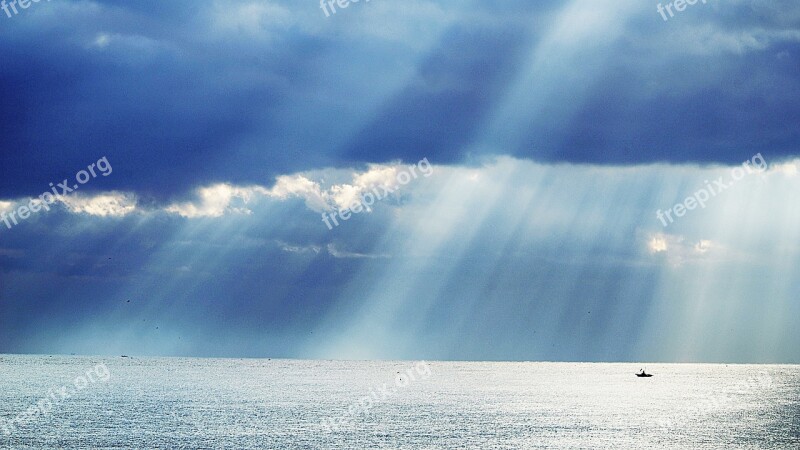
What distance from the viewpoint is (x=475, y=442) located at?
13550cm

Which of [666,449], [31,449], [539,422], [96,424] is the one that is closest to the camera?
[31,449]

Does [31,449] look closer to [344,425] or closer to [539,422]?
[344,425]

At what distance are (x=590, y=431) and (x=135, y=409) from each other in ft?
322

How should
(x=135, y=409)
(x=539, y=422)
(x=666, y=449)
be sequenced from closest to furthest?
1. (x=666, y=449)
2. (x=539, y=422)
3. (x=135, y=409)

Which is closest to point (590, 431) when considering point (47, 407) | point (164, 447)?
point (164, 447)

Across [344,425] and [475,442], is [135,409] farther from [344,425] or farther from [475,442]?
[475,442]

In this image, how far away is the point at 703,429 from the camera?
163 metres

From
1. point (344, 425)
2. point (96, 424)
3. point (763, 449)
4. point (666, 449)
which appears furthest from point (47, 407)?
point (763, 449)

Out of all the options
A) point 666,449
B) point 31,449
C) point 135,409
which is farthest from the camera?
point 135,409

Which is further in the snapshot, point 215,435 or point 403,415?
point 403,415

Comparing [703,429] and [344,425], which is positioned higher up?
[703,429]

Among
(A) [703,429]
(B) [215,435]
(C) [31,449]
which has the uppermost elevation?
(A) [703,429]

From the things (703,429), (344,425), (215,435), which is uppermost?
(703,429)

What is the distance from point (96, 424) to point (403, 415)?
6273 centimetres
